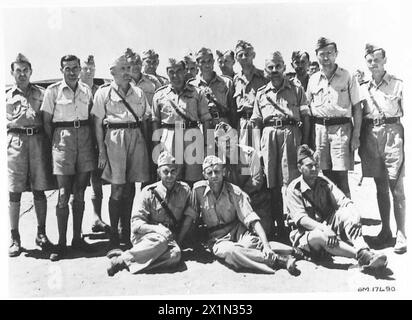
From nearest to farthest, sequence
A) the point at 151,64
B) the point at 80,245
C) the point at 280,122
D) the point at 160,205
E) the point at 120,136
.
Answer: the point at 160,205
the point at 120,136
the point at 280,122
the point at 80,245
the point at 151,64

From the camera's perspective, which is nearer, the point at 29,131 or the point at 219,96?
the point at 29,131

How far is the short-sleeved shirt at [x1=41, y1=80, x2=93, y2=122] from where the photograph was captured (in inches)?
264

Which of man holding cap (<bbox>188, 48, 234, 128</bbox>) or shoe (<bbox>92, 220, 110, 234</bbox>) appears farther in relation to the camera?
shoe (<bbox>92, 220, 110, 234</bbox>)

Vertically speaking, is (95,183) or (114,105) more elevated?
(114,105)

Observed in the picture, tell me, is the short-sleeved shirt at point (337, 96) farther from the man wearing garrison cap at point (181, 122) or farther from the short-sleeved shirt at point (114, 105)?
the short-sleeved shirt at point (114, 105)

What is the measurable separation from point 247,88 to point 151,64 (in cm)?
138

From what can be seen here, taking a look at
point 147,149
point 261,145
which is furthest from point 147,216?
point 261,145

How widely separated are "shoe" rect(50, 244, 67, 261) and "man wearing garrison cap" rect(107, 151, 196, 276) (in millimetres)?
644

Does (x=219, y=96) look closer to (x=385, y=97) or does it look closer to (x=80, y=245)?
(x=385, y=97)

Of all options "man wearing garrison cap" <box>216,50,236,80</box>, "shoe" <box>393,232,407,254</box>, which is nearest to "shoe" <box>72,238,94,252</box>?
"man wearing garrison cap" <box>216,50,236,80</box>

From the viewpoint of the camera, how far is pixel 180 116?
22.2 ft

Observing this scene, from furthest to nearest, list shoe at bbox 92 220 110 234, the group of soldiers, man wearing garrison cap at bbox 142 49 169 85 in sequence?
shoe at bbox 92 220 110 234 < man wearing garrison cap at bbox 142 49 169 85 < the group of soldiers

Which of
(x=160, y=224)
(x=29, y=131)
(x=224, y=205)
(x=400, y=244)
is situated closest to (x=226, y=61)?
(x=224, y=205)

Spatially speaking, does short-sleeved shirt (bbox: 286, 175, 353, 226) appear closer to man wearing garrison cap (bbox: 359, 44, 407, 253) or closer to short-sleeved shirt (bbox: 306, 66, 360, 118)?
man wearing garrison cap (bbox: 359, 44, 407, 253)
